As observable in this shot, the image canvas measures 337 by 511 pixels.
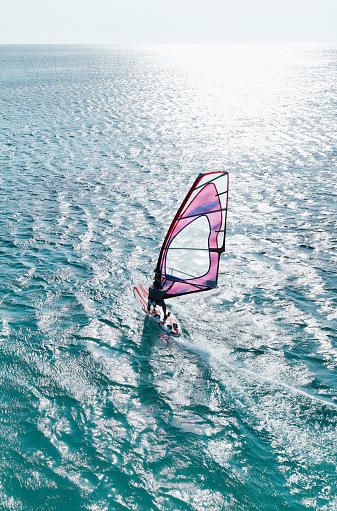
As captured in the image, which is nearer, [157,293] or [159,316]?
[157,293]

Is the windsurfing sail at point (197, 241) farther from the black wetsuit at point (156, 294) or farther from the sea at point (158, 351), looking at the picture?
the sea at point (158, 351)

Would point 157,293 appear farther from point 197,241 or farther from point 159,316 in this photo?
point 197,241

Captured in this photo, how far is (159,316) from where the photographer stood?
1808cm

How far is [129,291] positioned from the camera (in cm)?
2062

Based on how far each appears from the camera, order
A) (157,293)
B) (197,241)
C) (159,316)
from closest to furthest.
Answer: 1. (197,241)
2. (157,293)
3. (159,316)

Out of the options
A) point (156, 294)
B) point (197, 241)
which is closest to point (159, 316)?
point (156, 294)

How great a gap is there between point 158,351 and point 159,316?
79.8 inches

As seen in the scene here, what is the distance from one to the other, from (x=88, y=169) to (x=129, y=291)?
23.2m

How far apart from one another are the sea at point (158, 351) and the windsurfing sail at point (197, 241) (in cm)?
205

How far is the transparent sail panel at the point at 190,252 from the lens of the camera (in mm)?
16906

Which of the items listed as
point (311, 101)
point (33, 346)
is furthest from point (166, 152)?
point (311, 101)

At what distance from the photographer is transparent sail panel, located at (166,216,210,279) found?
1691 centimetres

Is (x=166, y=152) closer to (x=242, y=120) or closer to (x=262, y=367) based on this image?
(x=242, y=120)

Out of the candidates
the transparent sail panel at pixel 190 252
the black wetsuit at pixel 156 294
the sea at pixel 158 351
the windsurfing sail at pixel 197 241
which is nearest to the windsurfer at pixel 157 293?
the black wetsuit at pixel 156 294
